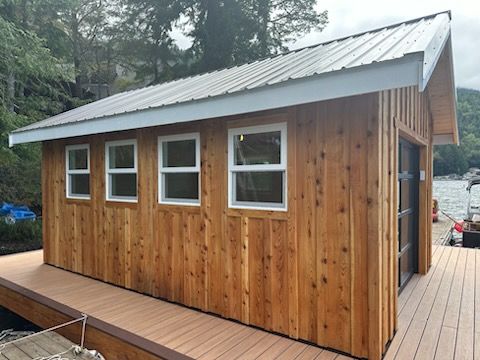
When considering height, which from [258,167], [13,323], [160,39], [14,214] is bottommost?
[13,323]

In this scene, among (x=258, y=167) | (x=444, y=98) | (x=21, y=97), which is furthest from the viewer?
(x=21, y=97)

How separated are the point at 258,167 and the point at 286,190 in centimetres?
37

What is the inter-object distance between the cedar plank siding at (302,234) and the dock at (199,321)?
18 cm

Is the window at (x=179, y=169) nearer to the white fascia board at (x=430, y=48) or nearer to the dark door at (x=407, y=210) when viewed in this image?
the white fascia board at (x=430, y=48)

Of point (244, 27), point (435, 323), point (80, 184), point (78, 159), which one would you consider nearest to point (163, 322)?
point (435, 323)

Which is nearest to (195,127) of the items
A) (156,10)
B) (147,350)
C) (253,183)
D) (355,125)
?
(253,183)

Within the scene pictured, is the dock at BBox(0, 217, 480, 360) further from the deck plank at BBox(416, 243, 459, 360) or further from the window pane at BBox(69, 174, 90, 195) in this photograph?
the window pane at BBox(69, 174, 90, 195)

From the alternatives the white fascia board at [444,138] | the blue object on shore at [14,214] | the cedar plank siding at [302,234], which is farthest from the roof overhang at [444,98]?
the blue object on shore at [14,214]

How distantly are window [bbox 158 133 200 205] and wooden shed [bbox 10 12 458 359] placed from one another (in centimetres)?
2

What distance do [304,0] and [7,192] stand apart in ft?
45.4

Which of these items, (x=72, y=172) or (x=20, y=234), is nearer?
(x=72, y=172)

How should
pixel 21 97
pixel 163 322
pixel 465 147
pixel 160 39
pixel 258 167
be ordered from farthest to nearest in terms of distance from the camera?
pixel 160 39
pixel 465 147
pixel 21 97
pixel 163 322
pixel 258 167

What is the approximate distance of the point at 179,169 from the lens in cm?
406

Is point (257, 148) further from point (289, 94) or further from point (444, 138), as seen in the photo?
point (444, 138)
